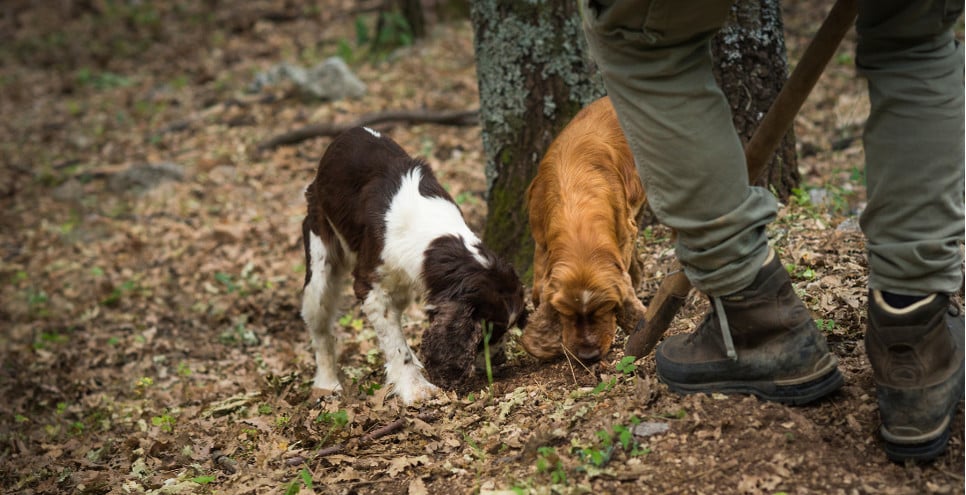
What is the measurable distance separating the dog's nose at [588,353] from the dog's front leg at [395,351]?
0.84 m

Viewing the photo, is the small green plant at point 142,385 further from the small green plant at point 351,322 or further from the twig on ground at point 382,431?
the twig on ground at point 382,431

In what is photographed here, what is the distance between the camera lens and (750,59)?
16.9ft

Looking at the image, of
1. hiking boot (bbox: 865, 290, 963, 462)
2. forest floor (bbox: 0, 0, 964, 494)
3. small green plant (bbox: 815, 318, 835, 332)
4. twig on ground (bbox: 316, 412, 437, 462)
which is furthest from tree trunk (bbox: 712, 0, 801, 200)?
twig on ground (bbox: 316, 412, 437, 462)

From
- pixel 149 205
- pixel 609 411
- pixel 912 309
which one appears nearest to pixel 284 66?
pixel 149 205

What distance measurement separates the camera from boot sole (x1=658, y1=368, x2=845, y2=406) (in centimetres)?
302

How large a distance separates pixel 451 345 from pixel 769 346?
1.70 metres

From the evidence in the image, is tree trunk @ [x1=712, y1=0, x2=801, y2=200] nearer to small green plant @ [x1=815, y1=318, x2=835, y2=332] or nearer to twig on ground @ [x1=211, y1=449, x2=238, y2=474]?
small green plant @ [x1=815, y1=318, x2=835, y2=332]

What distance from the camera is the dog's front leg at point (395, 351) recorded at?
447 centimetres

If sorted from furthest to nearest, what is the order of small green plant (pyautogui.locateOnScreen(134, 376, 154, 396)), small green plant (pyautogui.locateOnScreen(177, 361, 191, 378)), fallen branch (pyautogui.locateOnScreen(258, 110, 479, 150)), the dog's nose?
fallen branch (pyautogui.locateOnScreen(258, 110, 479, 150)) → small green plant (pyautogui.locateOnScreen(177, 361, 191, 378)) → small green plant (pyautogui.locateOnScreen(134, 376, 154, 396)) → the dog's nose

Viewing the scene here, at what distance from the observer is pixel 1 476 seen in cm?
462

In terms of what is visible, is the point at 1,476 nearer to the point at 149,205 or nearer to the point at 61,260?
the point at 61,260

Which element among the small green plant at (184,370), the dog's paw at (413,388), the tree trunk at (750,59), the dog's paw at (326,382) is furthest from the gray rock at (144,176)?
the tree trunk at (750,59)

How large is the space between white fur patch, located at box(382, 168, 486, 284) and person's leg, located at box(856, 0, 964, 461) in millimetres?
2189

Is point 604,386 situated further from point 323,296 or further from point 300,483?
point 323,296
